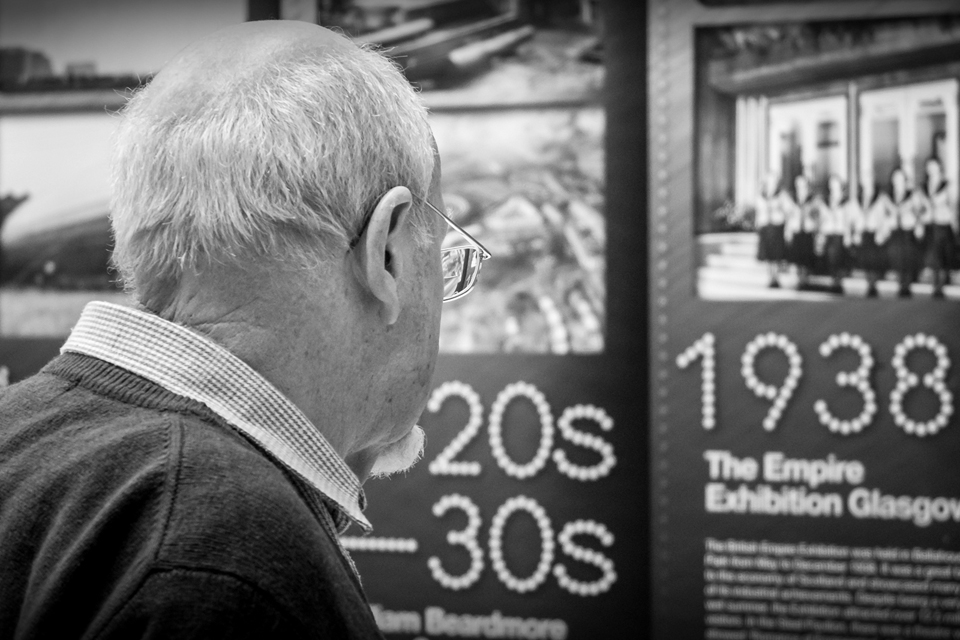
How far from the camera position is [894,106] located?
2.37 meters

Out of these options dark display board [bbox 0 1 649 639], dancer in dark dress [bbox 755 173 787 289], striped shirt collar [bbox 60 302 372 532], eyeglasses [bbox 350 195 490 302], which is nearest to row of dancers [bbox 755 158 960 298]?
dancer in dark dress [bbox 755 173 787 289]

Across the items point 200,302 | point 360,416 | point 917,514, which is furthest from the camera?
point 917,514

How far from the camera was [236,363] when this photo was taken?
766 millimetres

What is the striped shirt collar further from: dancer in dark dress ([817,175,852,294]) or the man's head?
dancer in dark dress ([817,175,852,294])

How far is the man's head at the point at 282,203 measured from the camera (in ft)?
2.62

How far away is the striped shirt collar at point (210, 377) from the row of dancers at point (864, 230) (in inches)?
72.8

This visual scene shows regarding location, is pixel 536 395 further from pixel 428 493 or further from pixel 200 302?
pixel 200 302

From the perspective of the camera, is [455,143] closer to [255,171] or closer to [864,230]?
[864,230]

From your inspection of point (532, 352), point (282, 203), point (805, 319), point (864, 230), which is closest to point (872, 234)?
point (864, 230)

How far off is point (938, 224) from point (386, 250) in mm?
1835

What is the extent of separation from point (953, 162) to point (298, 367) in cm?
199

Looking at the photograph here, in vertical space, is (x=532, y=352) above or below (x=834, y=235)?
below

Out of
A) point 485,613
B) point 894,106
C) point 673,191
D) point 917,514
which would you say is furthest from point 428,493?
point 894,106

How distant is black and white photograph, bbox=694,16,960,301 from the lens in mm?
2348
